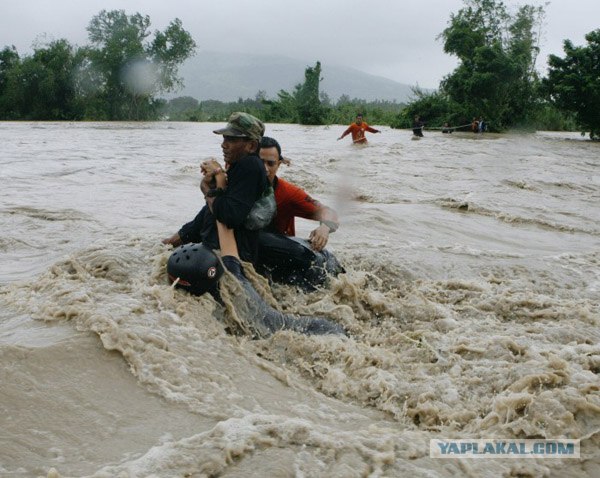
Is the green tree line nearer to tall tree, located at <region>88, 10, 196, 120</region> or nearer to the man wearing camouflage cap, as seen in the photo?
tall tree, located at <region>88, 10, 196, 120</region>

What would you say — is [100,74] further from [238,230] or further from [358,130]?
[238,230]

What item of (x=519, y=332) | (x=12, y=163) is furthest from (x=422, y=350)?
(x=12, y=163)

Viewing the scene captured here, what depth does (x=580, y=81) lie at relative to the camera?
28.2 metres

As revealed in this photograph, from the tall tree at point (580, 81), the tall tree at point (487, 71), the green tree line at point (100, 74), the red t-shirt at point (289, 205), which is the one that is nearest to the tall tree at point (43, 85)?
the green tree line at point (100, 74)

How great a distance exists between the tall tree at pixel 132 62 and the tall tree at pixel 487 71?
24.4m

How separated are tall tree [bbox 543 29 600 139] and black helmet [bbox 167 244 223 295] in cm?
2805

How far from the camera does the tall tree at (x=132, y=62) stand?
162 ft

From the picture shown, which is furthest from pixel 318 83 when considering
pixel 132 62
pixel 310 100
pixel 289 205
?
pixel 289 205

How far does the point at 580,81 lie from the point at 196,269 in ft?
94.8

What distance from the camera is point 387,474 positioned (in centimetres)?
236

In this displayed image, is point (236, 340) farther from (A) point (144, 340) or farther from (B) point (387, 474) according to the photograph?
(B) point (387, 474)

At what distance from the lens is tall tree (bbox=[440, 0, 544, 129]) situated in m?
33.0

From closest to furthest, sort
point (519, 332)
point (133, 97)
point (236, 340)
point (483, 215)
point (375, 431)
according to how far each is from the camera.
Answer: point (375, 431) → point (236, 340) → point (519, 332) → point (483, 215) → point (133, 97)

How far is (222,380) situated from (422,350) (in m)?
1.36
